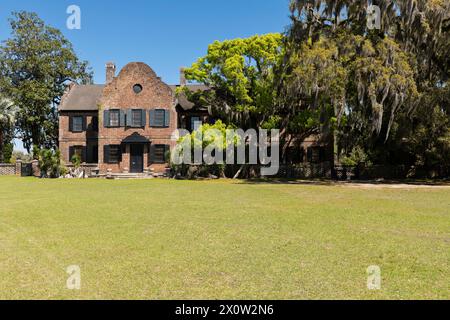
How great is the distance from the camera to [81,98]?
32.9 m

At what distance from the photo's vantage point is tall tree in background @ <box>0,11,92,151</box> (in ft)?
121

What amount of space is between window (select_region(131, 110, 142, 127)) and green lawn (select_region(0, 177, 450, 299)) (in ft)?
63.8

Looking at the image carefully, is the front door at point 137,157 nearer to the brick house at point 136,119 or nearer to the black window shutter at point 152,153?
the brick house at point 136,119

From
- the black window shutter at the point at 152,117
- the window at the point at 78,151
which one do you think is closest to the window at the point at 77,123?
the window at the point at 78,151

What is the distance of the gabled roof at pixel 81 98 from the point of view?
3155 cm

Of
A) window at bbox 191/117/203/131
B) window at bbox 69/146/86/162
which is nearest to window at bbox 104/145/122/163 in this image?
window at bbox 69/146/86/162

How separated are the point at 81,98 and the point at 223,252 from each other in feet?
101

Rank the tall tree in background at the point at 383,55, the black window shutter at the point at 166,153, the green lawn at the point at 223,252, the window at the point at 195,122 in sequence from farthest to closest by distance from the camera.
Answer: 1. the window at the point at 195,122
2. the black window shutter at the point at 166,153
3. the tall tree in background at the point at 383,55
4. the green lawn at the point at 223,252

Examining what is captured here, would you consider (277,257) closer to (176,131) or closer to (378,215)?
(378,215)

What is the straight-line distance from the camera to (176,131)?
2959cm

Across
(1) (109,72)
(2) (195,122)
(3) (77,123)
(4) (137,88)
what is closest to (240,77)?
(2) (195,122)

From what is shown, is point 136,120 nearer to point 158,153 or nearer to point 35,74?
point 158,153

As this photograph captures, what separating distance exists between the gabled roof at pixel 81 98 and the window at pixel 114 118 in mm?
2577

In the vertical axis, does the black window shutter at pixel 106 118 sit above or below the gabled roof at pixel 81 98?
below
